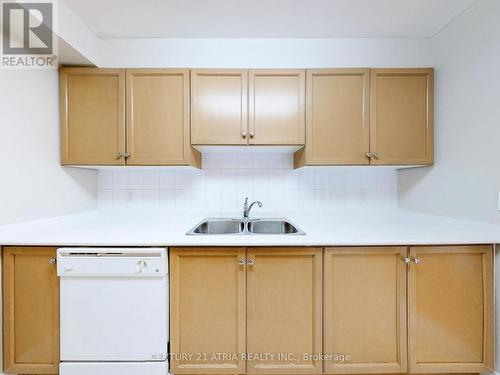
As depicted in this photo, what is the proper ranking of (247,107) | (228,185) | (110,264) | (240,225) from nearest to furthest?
(110,264) < (247,107) < (240,225) < (228,185)

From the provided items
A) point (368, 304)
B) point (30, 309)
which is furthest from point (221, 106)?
point (30, 309)

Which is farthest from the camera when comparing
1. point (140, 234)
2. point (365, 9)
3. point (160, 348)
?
point (365, 9)

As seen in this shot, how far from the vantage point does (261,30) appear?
1870 mm

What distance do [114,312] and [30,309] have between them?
504mm

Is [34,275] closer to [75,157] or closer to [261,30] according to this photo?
[75,157]

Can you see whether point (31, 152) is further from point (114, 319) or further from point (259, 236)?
point (259, 236)

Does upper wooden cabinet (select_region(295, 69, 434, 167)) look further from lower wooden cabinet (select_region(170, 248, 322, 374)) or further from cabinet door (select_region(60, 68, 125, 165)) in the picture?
cabinet door (select_region(60, 68, 125, 165))

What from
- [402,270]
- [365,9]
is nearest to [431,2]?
[365,9]

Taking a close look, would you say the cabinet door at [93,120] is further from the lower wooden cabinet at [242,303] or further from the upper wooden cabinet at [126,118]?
the lower wooden cabinet at [242,303]

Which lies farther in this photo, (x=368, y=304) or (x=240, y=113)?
(x=240, y=113)

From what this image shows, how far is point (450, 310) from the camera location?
141 centimetres

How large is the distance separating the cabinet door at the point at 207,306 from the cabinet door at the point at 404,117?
1372mm

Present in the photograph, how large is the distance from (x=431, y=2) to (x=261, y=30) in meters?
1.13

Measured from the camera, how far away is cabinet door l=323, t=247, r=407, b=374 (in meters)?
1.41
